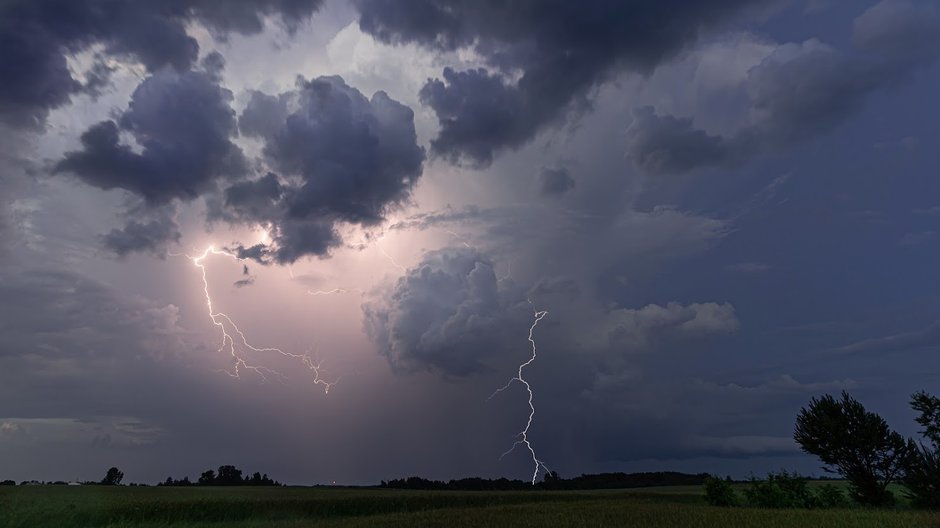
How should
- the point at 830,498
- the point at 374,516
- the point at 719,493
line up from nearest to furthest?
the point at 374,516 → the point at 830,498 → the point at 719,493

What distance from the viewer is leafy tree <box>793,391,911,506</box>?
3891cm

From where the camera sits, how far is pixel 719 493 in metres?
40.6

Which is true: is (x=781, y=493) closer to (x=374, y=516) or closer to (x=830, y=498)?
(x=830, y=498)

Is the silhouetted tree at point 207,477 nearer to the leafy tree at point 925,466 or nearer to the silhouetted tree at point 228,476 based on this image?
the silhouetted tree at point 228,476

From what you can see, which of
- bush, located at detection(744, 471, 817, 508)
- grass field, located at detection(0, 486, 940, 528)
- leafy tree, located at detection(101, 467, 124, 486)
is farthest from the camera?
leafy tree, located at detection(101, 467, 124, 486)

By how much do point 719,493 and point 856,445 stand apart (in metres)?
10.2

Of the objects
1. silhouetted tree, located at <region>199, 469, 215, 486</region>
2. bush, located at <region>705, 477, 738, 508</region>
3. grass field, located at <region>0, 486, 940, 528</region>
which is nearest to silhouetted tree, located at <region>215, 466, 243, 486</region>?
silhouetted tree, located at <region>199, 469, 215, 486</region>

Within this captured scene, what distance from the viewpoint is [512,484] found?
109 meters

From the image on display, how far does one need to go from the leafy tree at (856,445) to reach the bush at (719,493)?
287 inches

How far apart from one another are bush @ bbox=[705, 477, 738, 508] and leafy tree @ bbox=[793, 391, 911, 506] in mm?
7288

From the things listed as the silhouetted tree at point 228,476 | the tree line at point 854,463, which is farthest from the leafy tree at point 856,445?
the silhouetted tree at point 228,476

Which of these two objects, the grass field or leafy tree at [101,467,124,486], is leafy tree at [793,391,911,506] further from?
leafy tree at [101,467,124,486]

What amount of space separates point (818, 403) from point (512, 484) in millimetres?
75866

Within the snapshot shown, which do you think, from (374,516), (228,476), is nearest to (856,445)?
(374,516)
